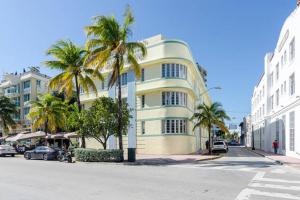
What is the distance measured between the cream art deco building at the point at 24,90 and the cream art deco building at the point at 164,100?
96.2 ft

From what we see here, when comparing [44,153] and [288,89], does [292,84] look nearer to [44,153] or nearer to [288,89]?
[288,89]

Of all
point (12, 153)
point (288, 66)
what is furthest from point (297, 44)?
point (12, 153)

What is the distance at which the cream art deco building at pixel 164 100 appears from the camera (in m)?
32.3

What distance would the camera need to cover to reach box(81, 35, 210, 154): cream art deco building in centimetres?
3234

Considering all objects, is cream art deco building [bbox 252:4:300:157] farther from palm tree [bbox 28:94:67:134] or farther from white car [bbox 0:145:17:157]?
white car [bbox 0:145:17:157]

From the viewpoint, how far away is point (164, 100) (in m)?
33.0

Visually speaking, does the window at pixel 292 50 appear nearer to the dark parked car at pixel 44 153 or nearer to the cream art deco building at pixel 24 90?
the dark parked car at pixel 44 153

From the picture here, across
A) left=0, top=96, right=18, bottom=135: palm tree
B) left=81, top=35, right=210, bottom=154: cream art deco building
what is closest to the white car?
left=81, top=35, right=210, bottom=154: cream art deco building

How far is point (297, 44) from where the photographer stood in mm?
26281

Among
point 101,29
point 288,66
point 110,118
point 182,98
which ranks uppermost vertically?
point 101,29

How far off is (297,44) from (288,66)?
437 cm

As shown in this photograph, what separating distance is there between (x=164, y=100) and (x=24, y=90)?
37.4 m

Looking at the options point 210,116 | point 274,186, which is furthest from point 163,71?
point 274,186

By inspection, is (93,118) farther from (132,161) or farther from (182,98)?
(182,98)
